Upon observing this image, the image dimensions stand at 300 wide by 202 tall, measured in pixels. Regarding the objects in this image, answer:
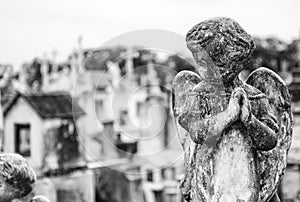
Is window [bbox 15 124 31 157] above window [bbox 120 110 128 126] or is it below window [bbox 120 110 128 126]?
above

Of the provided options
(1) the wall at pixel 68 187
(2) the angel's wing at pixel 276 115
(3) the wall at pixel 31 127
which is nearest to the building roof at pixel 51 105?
(3) the wall at pixel 31 127

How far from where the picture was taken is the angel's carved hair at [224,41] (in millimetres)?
4250

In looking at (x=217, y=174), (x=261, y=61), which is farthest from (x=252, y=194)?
(x=261, y=61)

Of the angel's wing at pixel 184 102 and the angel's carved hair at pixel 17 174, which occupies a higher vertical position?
the angel's wing at pixel 184 102

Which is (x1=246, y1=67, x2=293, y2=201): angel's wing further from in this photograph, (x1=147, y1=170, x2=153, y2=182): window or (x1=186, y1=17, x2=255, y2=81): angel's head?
(x1=147, y1=170, x2=153, y2=182): window

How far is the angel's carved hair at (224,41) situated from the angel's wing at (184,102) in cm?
37

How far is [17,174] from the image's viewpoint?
192 inches

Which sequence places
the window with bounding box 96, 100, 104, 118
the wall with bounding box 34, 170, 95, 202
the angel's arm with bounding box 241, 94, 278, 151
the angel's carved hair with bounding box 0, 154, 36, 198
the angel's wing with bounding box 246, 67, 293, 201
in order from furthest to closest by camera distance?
the window with bounding box 96, 100, 104, 118 → the wall with bounding box 34, 170, 95, 202 → the angel's carved hair with bounding box 0, 154, 36, 198 → the angel's wing with bounding box 246, 67, 293, 201 → the angel's arm with bounding box 241, 94, 278, 151

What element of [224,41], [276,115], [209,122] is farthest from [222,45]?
[276,115]

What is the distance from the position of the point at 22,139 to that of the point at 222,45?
10.6 m

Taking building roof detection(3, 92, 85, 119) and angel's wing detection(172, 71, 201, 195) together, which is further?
building roof detection(3, 92, 85, 119)

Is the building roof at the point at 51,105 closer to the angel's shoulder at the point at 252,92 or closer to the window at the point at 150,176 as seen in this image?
the window at the point at 150,176

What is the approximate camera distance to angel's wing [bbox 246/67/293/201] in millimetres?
4379

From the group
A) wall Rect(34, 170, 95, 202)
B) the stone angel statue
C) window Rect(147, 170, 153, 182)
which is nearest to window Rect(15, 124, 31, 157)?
wall Rect(34, 170, 95, 202)
